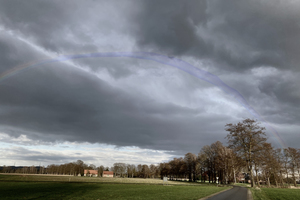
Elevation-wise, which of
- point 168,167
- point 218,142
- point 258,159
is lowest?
point 168,167

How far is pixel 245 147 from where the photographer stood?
50906 millimetres

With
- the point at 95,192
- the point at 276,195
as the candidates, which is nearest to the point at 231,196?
the point at 276,195

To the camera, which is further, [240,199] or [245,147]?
[245,147]

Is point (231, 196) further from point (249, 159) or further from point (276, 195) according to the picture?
point (249, 159)


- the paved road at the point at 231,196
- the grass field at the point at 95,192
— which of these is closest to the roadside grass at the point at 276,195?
the paved road at the point at 231,196

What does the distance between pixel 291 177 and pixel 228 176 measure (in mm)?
23040

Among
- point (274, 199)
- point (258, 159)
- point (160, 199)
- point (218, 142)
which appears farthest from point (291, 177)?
point (160, 199)

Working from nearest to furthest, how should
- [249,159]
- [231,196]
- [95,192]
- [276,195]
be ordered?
[231,196] < [276,195] < [95,192] < [249,159]

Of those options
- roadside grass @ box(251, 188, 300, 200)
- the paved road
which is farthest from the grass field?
roadside grass @ box(251, 188, 300, 200)

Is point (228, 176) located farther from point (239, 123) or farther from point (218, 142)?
point (239, 123)

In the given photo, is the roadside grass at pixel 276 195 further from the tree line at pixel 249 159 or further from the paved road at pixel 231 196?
the tree line at pixel 249 159

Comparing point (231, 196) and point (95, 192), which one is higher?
point (231, 196)

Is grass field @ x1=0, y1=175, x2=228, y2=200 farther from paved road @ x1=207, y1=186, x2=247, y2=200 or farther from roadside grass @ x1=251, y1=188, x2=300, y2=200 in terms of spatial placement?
roadside grass @ x1=251, y1=188, x2=300, y2=200

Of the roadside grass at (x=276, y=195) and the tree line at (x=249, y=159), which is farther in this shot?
the tree line at (x=249, y=159)
